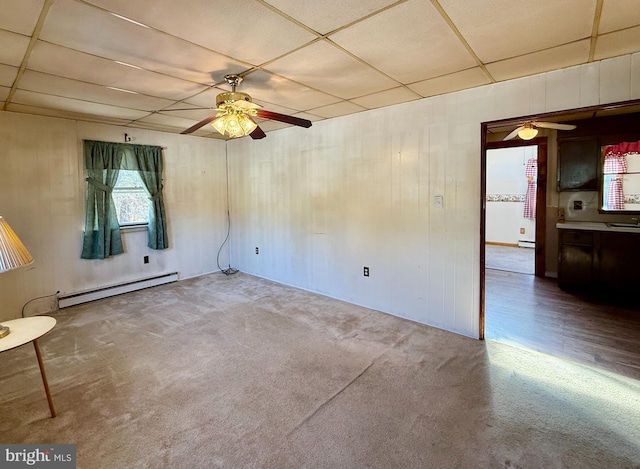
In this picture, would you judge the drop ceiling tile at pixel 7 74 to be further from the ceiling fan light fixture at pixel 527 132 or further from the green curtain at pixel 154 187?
the ceiling fan light fixture at pixel 527 132

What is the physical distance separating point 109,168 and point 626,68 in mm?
5533

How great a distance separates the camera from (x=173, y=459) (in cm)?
171

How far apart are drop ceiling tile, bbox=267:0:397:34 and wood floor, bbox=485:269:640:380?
3011 millimetres

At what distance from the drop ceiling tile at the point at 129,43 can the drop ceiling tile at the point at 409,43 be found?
37.0 inches

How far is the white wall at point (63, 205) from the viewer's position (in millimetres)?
3658

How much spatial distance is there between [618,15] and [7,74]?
4228 mm

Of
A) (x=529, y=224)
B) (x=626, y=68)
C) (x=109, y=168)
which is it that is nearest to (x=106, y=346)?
(x=109, y=168)

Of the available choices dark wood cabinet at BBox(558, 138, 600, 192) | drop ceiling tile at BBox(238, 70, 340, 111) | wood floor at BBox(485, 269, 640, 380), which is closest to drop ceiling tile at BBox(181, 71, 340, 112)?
drop ceiling tile at BBox(238, 70, 340, 111)

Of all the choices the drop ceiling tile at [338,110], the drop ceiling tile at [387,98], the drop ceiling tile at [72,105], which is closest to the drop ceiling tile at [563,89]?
the drop ceiling tile at [387,98]

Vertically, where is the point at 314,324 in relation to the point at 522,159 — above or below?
below

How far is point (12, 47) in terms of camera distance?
2.04 metres

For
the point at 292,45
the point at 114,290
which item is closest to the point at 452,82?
the point at 292,45

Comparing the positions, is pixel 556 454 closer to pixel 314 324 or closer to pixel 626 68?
pixel 314 324

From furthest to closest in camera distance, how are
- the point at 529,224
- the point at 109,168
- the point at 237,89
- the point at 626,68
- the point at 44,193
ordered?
the point at 529,224
the point at 109,168
the point at 44,193
the point at 237,89
the point at 626,68
